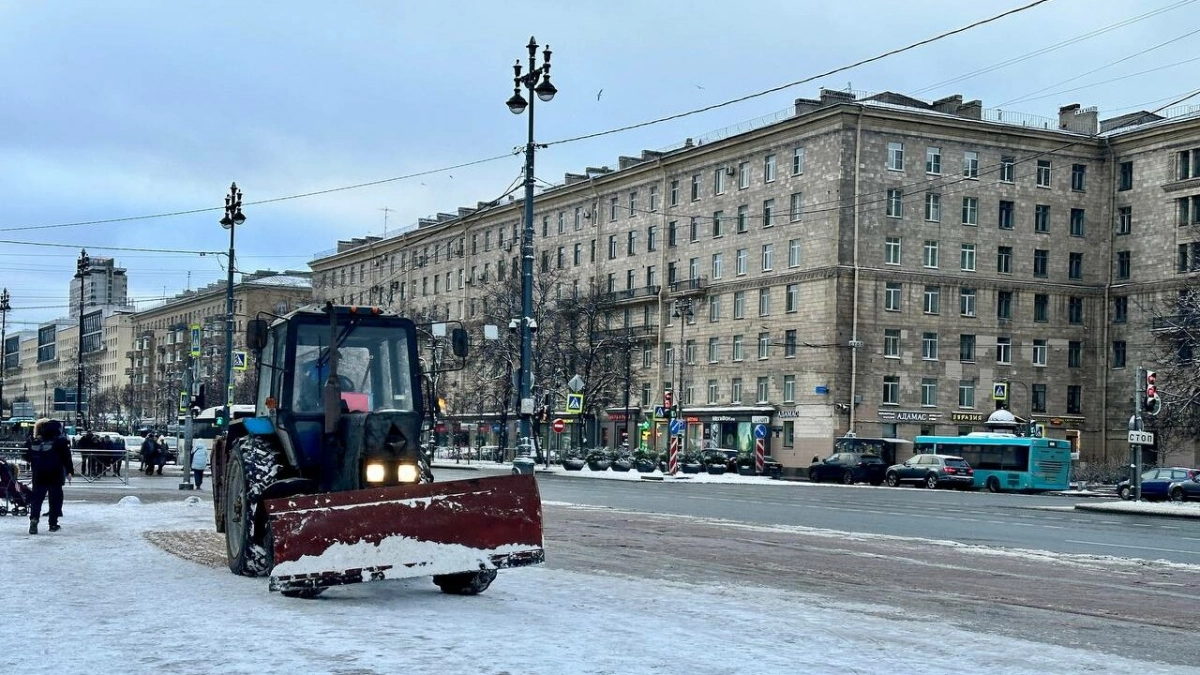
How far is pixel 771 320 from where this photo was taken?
75.6 meters

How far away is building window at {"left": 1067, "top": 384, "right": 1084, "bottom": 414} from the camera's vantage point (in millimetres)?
77625

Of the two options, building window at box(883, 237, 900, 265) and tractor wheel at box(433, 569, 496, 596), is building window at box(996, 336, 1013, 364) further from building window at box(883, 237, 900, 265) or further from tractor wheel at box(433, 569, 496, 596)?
tractor wheel at box(433, 569, 496, 596)

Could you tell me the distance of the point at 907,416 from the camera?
239 ft

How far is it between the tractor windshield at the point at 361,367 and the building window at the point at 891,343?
199ft

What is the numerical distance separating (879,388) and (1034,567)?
55243mm

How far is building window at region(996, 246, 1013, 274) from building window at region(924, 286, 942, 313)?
391 cm

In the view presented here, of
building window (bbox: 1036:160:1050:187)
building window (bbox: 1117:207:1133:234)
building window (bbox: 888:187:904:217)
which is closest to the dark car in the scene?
building window (bbox: 888:187:904:217)

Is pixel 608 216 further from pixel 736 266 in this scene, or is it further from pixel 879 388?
pixel 879 388

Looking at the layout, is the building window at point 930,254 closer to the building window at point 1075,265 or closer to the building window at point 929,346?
the building window at point 929,346

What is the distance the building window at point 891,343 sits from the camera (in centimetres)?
7256

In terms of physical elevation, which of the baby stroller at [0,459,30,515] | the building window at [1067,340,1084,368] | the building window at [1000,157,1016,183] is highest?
the building window at [1000,157,1016,183]

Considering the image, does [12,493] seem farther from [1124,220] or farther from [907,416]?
[1124,220]

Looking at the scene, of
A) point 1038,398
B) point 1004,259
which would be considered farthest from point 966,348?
point 1038,398

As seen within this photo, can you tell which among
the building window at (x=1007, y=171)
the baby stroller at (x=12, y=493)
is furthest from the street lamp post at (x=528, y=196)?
the building window at (x=1007, y=171)
